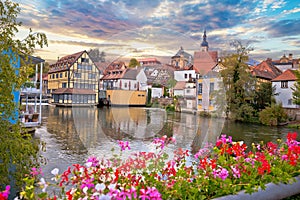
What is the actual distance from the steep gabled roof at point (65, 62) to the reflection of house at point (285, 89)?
23.1m

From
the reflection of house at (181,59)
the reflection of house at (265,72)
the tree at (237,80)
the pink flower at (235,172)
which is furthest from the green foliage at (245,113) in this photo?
the pink flower at (235,172)

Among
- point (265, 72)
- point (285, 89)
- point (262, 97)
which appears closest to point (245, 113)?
point (262, 97)

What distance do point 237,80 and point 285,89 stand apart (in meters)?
5.72

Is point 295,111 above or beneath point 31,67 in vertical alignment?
beneath

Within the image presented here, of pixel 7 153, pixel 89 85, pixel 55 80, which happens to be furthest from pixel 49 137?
pixel 55 80

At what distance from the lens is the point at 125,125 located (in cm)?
1666

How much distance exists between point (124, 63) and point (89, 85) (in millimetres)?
32569

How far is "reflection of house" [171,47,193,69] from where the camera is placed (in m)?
6.13

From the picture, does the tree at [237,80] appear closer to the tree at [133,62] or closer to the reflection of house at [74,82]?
the reflection of house at [74,82]

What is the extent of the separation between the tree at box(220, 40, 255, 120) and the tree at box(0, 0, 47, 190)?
23.7 metres

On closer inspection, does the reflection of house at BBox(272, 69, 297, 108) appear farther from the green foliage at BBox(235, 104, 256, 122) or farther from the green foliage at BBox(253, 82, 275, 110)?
the green foliage at BBox(235, 104, 256, 122)

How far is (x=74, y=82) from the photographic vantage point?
3772 centimetres

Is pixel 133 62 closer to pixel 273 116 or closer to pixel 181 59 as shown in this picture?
pixel 181 59

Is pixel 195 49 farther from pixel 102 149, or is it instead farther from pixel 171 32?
pixel 102 149
